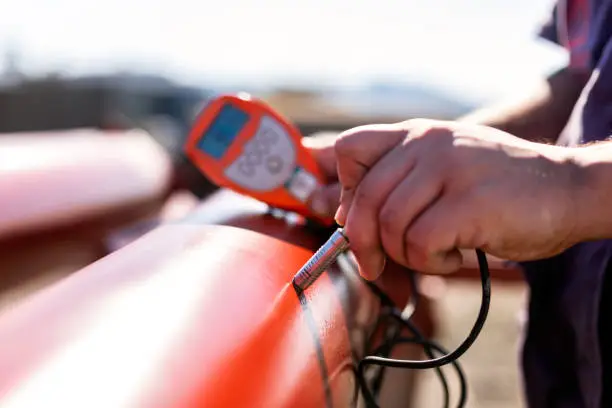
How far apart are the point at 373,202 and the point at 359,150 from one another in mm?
47

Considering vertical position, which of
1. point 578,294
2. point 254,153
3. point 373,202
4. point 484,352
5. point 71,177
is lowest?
point 484,352

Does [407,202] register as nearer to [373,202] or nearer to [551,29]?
[373,202]

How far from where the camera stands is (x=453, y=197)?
490mm

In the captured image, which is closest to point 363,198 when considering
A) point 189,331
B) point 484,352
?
point 189,331

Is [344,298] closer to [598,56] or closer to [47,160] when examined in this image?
[598,56]

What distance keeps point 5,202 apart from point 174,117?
170 inches

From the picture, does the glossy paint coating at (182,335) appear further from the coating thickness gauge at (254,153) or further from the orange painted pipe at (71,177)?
the orange painted pipe at (71,177)

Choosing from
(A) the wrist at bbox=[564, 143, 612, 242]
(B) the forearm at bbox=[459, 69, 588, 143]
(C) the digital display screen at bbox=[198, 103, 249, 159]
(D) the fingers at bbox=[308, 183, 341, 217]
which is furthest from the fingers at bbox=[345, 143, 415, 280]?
(B) the forearm at bbox=[459, 69, 588, 143]

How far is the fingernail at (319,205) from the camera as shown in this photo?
779 mm

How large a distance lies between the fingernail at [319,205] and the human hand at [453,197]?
0.78 ft

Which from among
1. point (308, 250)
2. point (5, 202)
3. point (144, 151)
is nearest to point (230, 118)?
point (308, 250)

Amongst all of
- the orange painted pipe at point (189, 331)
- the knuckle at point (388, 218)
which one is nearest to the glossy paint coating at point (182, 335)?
the orange painted pipe at point (189, 331)

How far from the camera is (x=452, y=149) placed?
0.50m

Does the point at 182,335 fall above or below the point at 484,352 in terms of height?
above
